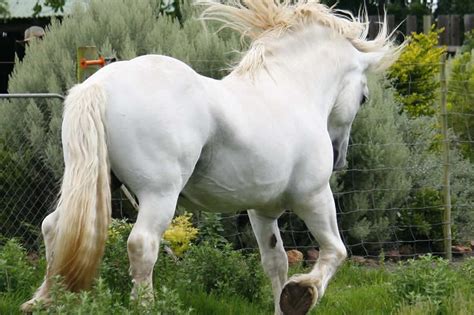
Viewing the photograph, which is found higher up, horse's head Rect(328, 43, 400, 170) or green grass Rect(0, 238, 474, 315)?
horse's head Rect(328, 43, 400, 170)

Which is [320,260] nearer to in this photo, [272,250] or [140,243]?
[272,250]

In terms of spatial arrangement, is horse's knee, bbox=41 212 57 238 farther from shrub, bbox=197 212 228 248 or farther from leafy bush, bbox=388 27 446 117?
leafy bush, bbox=388 27 446 117

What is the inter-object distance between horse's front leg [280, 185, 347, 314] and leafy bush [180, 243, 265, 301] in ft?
2.63

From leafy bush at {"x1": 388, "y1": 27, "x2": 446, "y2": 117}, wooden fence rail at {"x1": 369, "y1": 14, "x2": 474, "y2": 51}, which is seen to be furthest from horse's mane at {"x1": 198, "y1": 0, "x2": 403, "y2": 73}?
wooden fence rail at {"x1": 369, "y1": 14, "x2": 474, "y2": 51}

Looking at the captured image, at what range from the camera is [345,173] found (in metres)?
8.23

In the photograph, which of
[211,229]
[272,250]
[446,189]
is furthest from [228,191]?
[446,189]

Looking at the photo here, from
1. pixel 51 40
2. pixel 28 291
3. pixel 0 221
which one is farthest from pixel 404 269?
pixel 51 40

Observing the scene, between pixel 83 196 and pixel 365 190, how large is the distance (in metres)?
4.48

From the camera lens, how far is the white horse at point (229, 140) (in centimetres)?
415

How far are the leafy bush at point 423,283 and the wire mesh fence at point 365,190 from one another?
175 centimetres

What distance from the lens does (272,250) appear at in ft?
17.9

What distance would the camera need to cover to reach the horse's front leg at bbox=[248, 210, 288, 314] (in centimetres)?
543

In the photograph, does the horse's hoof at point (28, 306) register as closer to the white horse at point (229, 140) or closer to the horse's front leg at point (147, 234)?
the white horse at point (229, 140)

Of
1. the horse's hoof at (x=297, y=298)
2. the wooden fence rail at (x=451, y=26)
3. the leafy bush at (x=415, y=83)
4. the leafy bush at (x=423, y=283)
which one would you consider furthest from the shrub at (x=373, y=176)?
the wooden fence rail at (x=451, y=26)
